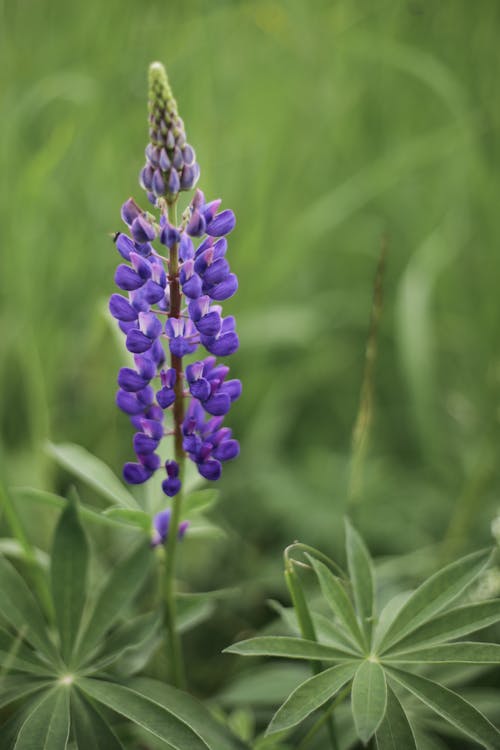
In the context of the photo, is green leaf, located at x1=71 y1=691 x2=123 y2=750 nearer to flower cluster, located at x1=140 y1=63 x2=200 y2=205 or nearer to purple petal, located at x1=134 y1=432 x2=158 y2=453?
purple petal, located at x1=134 y1=432 x2=158 y2=453

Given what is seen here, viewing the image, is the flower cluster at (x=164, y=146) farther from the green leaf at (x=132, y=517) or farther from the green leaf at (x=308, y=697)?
the green leaf at (x=308, y=697)

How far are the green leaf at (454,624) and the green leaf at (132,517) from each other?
1.79 feet

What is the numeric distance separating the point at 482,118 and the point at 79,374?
80.9 inches

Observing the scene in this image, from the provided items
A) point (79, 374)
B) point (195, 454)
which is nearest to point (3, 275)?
point (79, 374)

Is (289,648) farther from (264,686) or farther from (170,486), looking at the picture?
(264,686)

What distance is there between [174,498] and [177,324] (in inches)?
13.2

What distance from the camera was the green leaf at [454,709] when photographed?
4.21ft

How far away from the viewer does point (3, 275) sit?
282 cm

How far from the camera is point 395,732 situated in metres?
1.33

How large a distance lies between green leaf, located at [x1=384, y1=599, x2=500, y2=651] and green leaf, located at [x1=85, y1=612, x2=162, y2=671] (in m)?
0.50

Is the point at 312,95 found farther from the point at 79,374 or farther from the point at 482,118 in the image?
the point at 79,374

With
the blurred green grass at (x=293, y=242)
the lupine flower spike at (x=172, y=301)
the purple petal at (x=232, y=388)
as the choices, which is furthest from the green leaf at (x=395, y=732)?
the blurred green grass at (x=293, y=242)

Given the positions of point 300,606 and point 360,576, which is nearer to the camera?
point 300,606

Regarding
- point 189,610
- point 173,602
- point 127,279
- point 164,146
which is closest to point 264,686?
point 189,610
